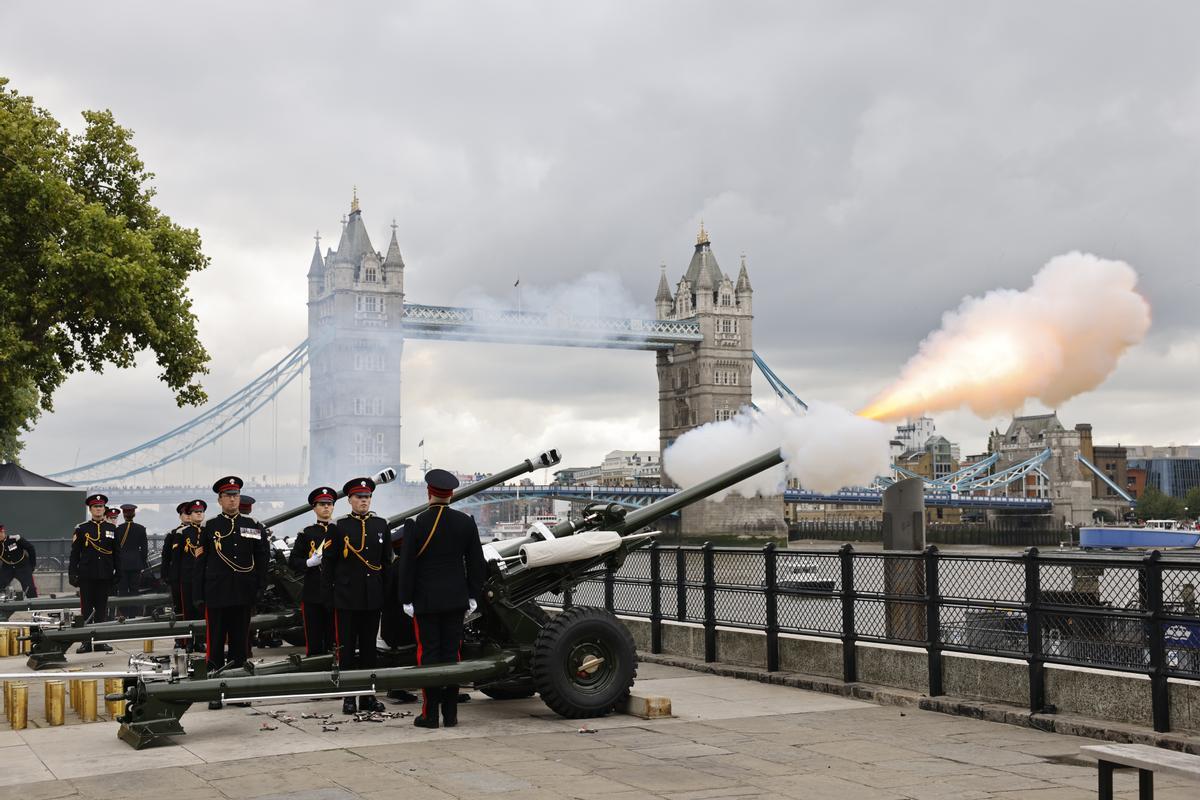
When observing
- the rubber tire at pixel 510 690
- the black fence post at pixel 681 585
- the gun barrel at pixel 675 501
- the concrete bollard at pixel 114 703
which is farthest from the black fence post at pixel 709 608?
the concrete bollard at pixel 114 703

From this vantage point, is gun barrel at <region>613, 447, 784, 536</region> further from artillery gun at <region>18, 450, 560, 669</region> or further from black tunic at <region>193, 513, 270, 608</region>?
black tunic at <region>193, 513, 270, 608</region>

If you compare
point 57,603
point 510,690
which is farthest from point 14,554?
point 510,690

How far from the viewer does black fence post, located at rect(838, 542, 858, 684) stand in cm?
1017

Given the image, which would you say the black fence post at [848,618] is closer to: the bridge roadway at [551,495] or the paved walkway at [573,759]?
the paved walkway at [573,759]

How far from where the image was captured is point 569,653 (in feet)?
28.8

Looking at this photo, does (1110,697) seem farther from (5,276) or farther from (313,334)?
(313,334)

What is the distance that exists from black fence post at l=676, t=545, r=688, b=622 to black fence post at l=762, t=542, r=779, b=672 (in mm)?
1432

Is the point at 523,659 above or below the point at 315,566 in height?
below

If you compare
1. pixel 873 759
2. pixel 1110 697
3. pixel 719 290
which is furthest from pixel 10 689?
pixel 719 290

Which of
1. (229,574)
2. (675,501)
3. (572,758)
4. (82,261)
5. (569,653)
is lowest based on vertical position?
(572,758)

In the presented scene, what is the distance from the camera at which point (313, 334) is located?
338ft

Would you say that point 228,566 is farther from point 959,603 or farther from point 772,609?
point 959,603

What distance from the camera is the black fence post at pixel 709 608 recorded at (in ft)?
39.0

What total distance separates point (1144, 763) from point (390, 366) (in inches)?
3687
